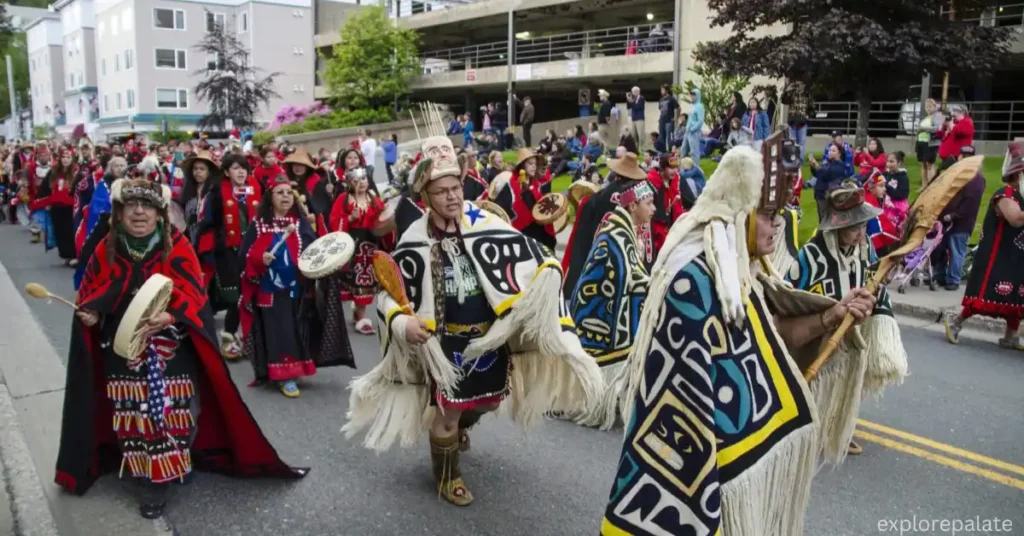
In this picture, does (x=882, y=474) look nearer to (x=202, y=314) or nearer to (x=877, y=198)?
(x=202, y=314)

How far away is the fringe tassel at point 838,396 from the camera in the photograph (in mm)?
3473

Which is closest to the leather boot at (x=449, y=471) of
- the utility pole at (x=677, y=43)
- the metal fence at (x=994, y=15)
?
the metal fence at (x=994, y=15)

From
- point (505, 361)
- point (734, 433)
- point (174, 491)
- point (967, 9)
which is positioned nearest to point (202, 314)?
point (174, 491)

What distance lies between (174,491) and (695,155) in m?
15.2

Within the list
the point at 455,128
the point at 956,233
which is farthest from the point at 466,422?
the point at 455,128

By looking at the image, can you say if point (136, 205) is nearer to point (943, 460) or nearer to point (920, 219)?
point (920, 219)

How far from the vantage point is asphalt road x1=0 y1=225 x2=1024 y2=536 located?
4.32 metres

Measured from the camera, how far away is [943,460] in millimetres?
5043

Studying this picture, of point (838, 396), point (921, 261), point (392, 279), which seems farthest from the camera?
point (921, 261)

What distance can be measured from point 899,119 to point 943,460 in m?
21.3

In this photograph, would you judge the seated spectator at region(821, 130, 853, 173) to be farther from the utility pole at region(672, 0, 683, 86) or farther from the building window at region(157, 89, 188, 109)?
the building window at region(157, 89, 188, 109)

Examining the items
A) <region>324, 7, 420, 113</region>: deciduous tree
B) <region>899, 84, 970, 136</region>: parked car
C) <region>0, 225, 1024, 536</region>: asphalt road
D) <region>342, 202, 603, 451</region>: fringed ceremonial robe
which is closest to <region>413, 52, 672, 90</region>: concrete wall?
<region>324, 7, 420, 113</region>: deciduous tree

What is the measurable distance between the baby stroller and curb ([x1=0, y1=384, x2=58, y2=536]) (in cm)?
931

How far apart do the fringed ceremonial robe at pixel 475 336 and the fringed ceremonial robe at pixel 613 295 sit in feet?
4.43
